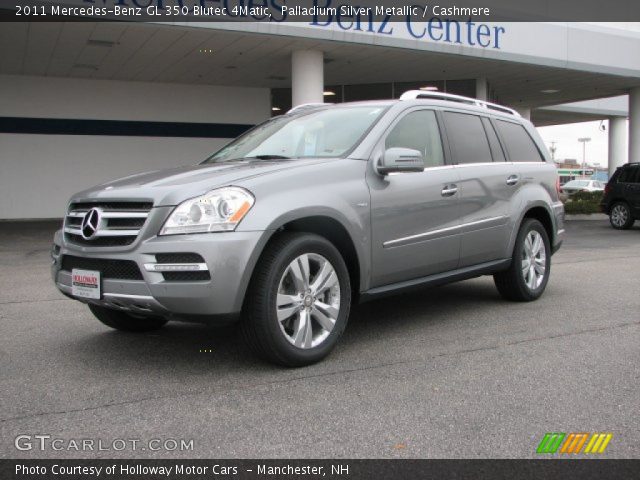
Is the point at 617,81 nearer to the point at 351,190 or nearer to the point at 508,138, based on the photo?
the point at 508,138

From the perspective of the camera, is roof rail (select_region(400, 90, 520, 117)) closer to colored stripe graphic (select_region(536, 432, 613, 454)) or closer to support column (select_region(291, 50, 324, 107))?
colored stripe graphic (select_region(536, 432, 613, 454))

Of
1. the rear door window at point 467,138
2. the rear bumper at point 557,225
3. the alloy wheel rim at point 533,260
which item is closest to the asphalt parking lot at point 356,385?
the alloy wheel rim at point 533,260

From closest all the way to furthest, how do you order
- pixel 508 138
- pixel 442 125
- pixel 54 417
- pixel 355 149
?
pixel 54 417, pixel 355 149, pixel 442 125, pixel 508 138

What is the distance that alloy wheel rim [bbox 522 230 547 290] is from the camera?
609cm

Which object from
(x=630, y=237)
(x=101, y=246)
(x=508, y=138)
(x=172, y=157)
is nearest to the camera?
(x=101, y=246)

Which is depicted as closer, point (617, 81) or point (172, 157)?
point (172, 157)

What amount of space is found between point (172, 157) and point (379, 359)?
16.9 metres

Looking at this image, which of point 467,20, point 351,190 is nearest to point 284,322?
point 351,190

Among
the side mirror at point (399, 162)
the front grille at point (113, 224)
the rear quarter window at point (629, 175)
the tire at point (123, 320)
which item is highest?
the rear quarter window at point (629, 175)

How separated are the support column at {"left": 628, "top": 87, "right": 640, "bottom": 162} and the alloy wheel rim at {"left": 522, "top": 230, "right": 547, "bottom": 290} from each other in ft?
60.6

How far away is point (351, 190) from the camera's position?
Result: 4.29 metres

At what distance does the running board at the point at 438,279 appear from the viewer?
14.8 feet

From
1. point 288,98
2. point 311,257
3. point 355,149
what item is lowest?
point 311,257

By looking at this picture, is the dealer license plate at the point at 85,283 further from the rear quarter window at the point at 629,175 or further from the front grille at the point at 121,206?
the rear quarter window at the point at 629,175
